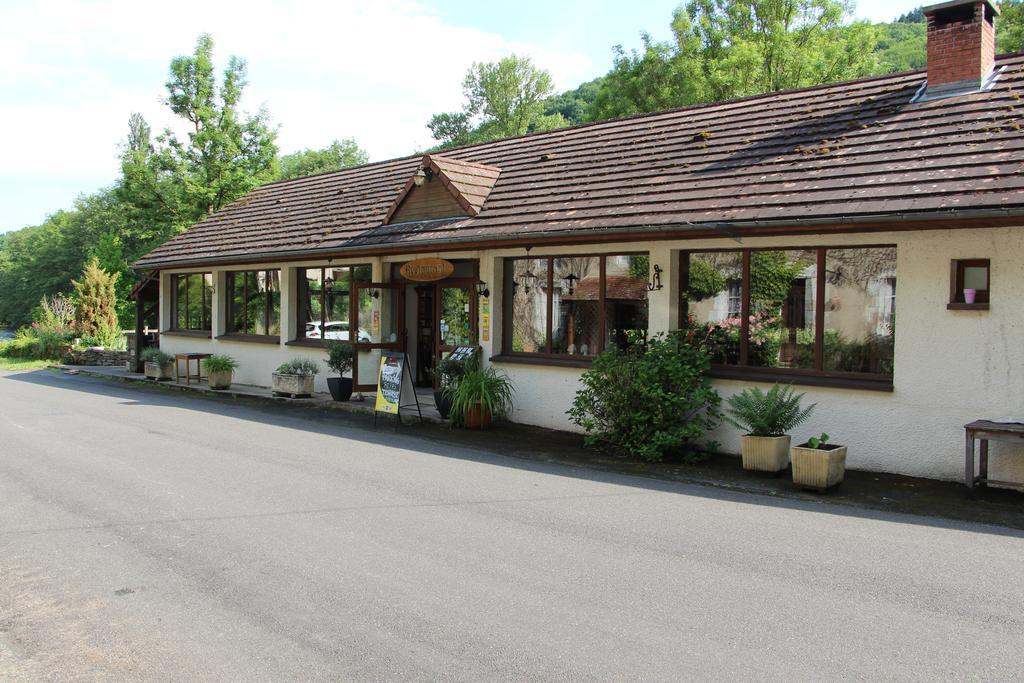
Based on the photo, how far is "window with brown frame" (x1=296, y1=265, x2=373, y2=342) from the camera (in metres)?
17.2

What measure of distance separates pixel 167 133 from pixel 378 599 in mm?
33891

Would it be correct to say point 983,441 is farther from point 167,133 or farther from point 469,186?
point 167,133

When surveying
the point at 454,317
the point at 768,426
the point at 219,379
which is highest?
the point at 454,317

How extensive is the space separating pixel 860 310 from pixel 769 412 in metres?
1.83

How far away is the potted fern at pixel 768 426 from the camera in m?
9.08

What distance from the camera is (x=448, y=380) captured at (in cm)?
1324

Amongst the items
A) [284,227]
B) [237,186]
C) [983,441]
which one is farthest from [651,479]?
[237,186]

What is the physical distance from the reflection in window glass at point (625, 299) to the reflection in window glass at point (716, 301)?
0.72 m

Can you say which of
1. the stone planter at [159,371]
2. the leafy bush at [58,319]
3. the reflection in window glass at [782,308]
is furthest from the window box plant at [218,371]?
the leafy bush at [58,319]

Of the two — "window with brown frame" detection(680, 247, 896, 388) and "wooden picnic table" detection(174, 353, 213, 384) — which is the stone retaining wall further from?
"window with brown frame" detection(680, 247, 896, 388)

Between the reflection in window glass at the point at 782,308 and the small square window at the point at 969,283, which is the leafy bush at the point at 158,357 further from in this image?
the small square window at the point at 969,283

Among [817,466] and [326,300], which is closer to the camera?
[817,466]

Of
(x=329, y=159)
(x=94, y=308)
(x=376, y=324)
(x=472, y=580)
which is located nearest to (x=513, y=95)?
(x=329, y=159)

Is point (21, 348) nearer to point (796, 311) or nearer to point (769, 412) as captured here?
point (796, 311)
